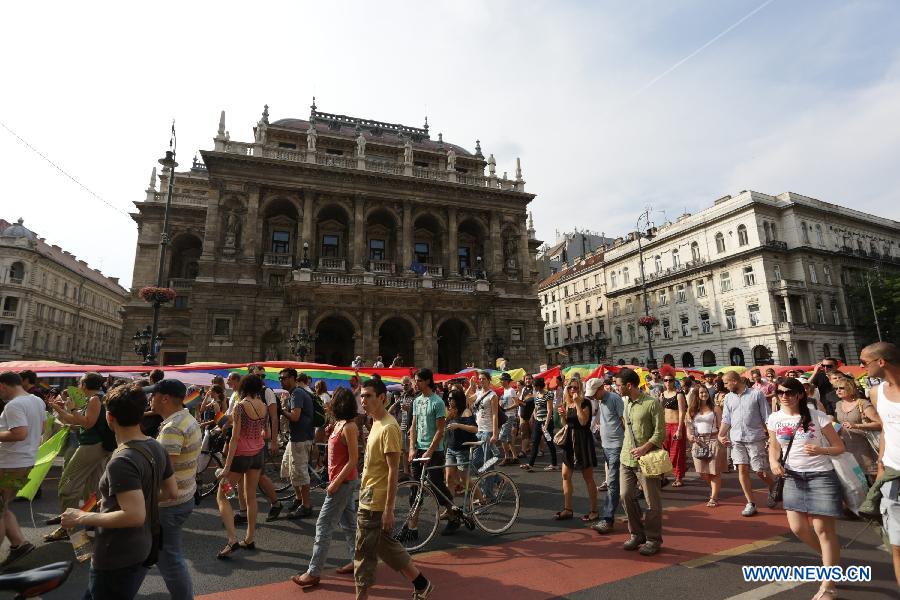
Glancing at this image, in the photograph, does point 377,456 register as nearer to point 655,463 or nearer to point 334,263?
point 655,463

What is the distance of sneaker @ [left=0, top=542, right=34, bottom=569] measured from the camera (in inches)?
220

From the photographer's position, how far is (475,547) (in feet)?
19.9

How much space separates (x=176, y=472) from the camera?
166 inches

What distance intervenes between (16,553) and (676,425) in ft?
34.1

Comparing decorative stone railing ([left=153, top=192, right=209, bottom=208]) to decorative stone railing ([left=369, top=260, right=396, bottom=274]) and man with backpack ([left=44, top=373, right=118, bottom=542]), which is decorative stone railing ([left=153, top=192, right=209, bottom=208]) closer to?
decorative stone railing ([left=369, top=260, right=396, bottom=274])

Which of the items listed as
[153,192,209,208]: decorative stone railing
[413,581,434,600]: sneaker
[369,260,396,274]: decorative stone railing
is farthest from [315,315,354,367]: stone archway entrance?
[413,581,434,600]: sneaker

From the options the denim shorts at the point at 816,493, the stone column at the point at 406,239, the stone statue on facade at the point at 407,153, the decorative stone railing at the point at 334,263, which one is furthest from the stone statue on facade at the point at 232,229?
the denim shorts at the point at 816,493

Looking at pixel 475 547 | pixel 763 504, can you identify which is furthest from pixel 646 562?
pixel 763 504

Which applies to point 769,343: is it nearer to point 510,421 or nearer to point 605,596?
point 510,421

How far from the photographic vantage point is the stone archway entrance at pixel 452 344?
112ft

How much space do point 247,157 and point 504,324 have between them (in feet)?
69.7

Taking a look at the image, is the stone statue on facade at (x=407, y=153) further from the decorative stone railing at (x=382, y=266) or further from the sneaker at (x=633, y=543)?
the sneaker at (x=633, y=543)

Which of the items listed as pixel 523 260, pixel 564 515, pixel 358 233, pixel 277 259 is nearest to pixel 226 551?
pixel 564 515

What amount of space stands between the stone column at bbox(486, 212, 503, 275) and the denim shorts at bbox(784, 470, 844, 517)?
3074cm
